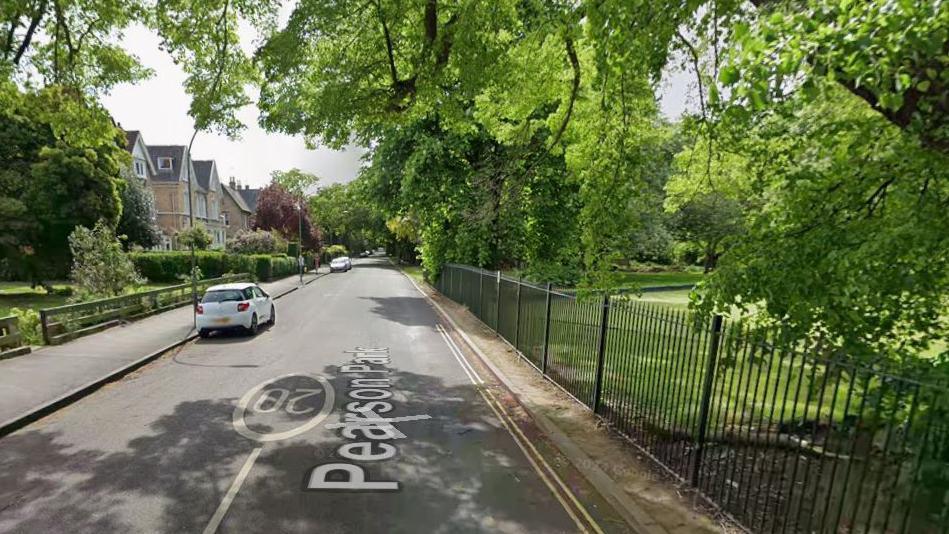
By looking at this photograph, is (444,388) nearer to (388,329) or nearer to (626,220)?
(626,220)

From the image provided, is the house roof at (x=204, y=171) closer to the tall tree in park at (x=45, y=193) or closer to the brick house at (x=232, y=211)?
the brick house at (x=232, y=211)

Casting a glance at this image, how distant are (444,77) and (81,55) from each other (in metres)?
9.13

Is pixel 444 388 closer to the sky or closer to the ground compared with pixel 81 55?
closer to the ground

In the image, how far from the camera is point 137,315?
14.7 m

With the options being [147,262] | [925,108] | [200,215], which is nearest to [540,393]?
[925,108]

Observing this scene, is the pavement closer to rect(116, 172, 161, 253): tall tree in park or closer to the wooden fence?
the wooden fence

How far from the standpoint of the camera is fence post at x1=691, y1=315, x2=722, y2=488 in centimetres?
493

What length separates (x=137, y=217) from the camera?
31.2 metres

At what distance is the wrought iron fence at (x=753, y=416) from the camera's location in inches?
129

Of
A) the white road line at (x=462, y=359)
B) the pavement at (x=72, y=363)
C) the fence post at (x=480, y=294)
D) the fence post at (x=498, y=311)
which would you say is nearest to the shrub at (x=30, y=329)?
the pavement at (x=72, y=363)

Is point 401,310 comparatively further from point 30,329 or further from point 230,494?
point 230,494

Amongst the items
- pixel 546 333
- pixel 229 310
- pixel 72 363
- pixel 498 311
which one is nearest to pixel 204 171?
pixel 229 310

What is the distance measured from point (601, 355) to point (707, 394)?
2.19 meters

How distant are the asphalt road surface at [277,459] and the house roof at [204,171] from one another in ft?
171
